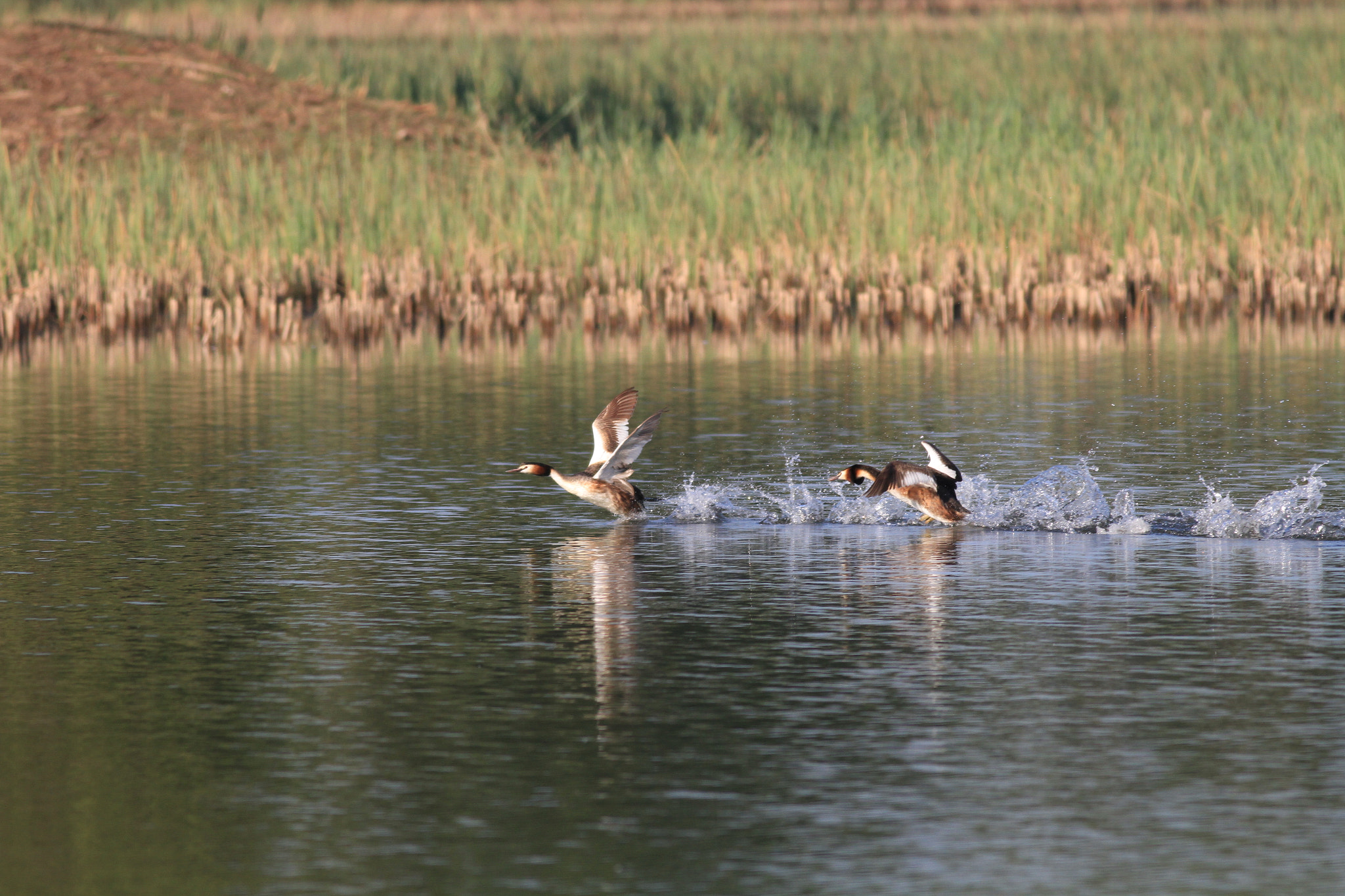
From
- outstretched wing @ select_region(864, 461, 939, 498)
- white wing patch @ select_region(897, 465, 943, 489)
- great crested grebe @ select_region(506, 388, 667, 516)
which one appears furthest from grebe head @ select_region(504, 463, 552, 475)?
white wing patch @ select_region(897, 465, 943, 489)

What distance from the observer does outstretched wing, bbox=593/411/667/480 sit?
13.9 meters

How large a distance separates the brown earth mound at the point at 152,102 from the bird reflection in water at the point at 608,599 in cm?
2104

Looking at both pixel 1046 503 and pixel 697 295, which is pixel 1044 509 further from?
pixel 697 295

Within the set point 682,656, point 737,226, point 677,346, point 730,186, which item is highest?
point 730,186

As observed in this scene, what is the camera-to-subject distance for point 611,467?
14133 mm

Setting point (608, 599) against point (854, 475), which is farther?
point (854, 475)

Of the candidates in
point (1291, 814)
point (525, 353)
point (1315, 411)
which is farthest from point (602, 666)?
point (525, 353)

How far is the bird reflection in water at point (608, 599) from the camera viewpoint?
9.25 m

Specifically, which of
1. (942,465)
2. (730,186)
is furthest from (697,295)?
(942,465)

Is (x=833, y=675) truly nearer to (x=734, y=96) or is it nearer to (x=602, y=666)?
(x=602, y=666)

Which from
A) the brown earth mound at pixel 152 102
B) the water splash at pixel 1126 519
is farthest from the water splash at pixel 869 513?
the brown earth mound at pixel 152 102

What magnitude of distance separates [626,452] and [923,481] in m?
1.99

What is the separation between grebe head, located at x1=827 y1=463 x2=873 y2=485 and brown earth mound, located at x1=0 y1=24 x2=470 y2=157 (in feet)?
69.9

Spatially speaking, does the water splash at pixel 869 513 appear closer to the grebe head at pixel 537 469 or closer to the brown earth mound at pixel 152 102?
the grebe head at pixel 537 469
